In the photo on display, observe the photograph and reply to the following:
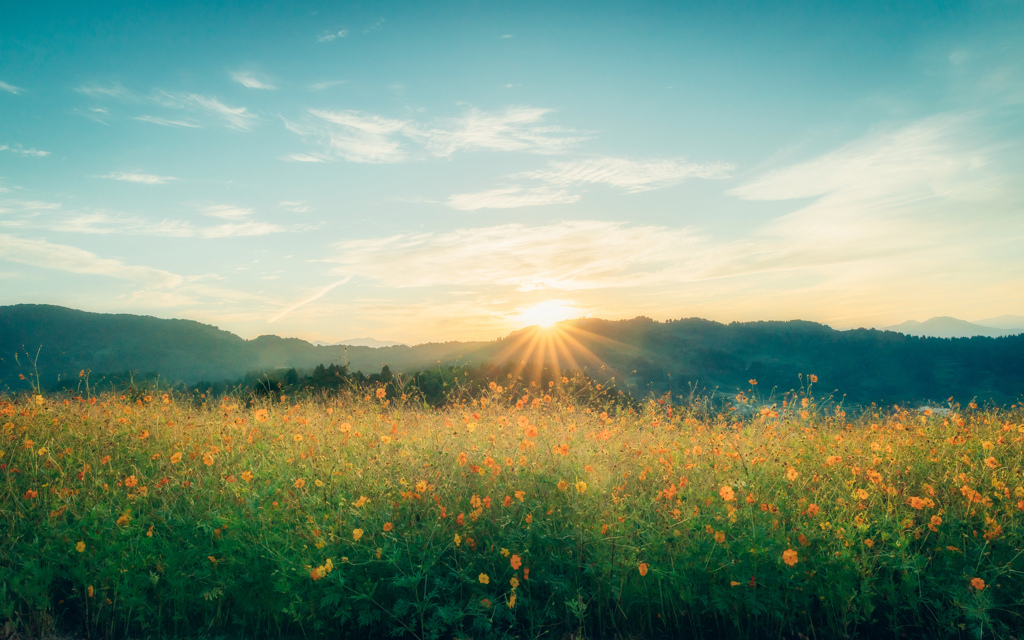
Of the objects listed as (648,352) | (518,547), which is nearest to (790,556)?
(518,547)

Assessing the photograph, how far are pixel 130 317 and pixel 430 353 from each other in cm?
3249

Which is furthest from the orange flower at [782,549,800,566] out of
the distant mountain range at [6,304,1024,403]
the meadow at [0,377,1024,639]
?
the distant mountain range at [6,304,1024,403]

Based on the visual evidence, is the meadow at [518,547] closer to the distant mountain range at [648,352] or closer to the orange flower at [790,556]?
the orange flower at [790,556]

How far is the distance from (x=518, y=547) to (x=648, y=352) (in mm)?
65921

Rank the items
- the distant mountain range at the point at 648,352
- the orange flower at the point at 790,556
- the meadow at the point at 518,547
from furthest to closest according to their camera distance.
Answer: the distant mountain range at the point at 648,352, the meadow at the point at 518,547, the orange flower at the point at 790,556

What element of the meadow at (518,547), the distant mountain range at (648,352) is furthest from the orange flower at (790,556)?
the distant mountain range at (648,352)

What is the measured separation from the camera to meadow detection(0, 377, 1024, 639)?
11.1 ft

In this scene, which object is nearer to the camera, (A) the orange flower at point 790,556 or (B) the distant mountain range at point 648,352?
(A) the orange flower at point 790,556

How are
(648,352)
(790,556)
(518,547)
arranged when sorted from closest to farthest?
1. (790,556)
2. (518,547)
3. (648,352)

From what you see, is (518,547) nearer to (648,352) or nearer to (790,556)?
(790,556)

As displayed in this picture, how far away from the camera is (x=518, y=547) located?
11.7 ft

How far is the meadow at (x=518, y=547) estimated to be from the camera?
3.38 metres

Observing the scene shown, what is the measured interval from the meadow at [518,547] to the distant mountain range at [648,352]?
21748 millimetres

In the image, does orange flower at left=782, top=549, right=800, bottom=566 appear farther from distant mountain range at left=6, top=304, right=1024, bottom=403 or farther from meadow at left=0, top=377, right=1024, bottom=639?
distant mountain range at left=6, top=304, right=1024, bottom=403
